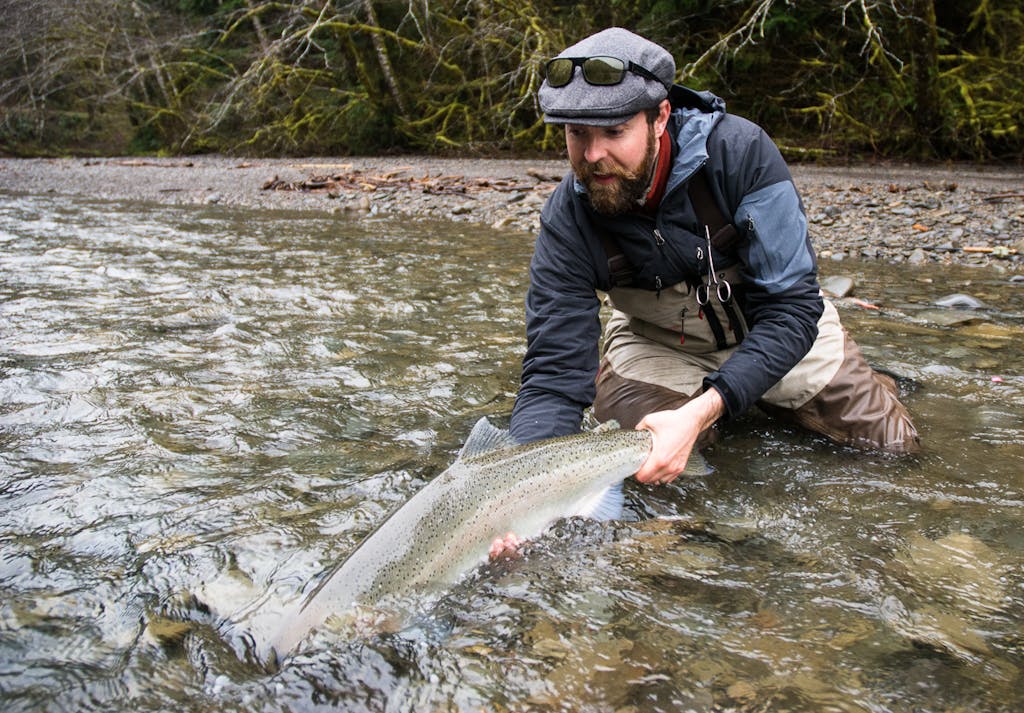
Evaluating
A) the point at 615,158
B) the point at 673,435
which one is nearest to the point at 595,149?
the point at 615,158

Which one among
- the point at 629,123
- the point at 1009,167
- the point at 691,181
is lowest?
the point at 1009,167

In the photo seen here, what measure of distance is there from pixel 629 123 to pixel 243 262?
20.9 ft

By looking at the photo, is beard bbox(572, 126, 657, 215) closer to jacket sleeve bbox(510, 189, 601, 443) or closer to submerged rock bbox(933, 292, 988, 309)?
jacket sleeve bbox(510, 189, 601, 443)

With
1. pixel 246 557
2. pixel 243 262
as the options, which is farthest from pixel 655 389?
pixel 243 262

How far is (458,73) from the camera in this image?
→ 21.7 meters

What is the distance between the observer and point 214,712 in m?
2.26

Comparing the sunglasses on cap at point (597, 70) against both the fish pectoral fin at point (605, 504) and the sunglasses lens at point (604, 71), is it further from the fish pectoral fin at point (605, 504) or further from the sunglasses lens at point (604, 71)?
the fish pectoral fin at point (605, 504)

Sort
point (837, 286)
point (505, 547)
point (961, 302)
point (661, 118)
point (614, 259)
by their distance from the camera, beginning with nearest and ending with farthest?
point (505, 547) → point (661, 118) → point (614, 259) → point (961, 302) → point (837, 286)

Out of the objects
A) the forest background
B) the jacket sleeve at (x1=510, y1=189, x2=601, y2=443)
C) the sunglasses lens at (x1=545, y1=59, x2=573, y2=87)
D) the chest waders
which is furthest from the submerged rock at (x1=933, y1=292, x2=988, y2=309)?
the forest background

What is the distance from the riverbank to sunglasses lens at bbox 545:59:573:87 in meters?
6.48

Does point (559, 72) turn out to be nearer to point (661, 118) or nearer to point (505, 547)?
point (661, 118)

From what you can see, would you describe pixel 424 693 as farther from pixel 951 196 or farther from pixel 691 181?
pixel 951 196

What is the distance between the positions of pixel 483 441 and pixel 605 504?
0.57m

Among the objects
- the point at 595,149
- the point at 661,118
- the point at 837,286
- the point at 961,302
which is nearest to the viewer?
the point at 595,149
